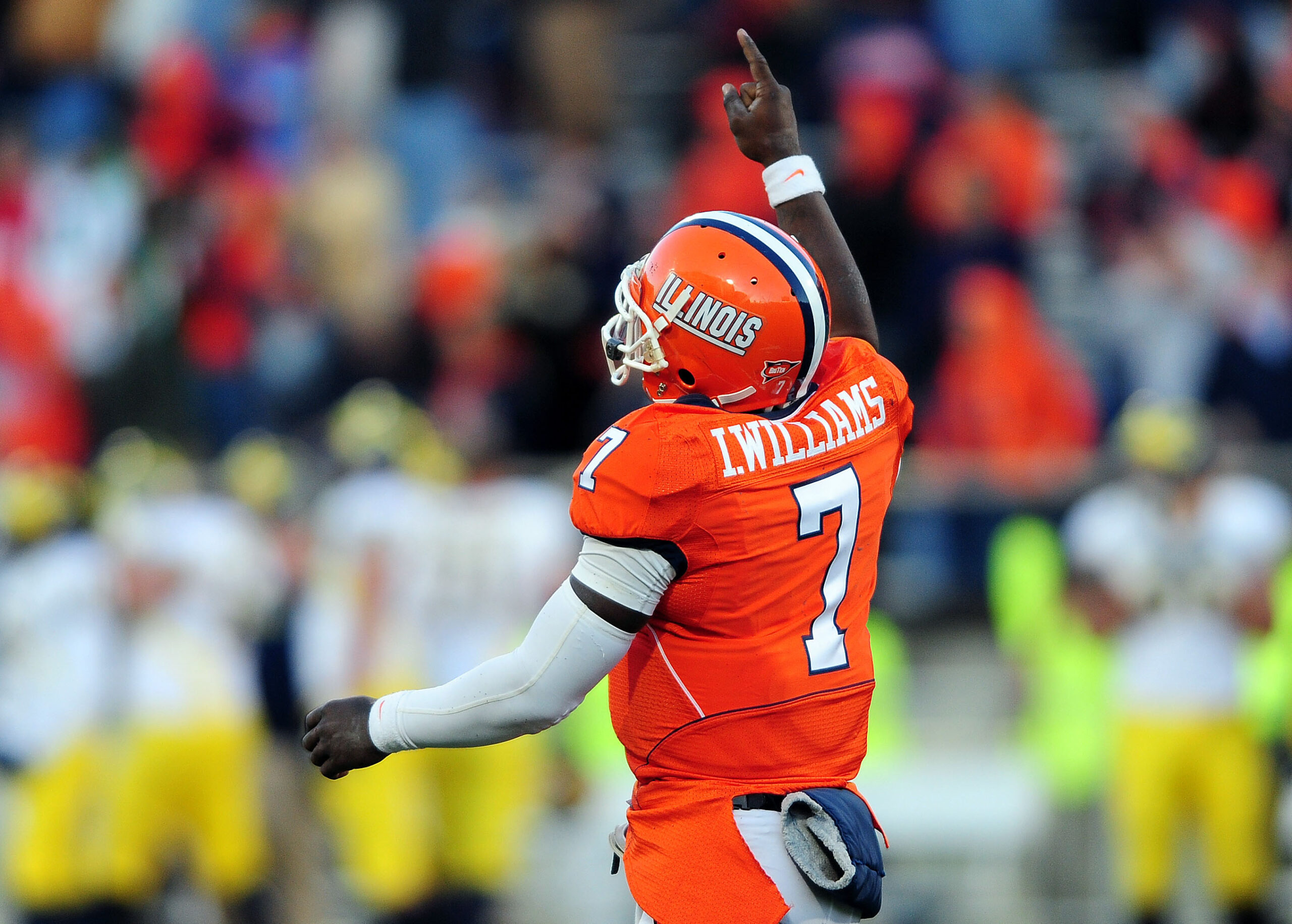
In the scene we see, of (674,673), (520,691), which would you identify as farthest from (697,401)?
(520,691)

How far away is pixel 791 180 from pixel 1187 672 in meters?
4.86

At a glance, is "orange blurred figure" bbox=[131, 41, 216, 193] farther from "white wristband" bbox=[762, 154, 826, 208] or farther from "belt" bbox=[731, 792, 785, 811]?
"belt" bbox=[731, 792, 785, 811]

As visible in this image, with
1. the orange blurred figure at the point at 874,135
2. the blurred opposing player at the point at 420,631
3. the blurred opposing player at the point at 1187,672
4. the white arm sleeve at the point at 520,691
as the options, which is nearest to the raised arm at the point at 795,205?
the white arm sleeve at the point at 520,691

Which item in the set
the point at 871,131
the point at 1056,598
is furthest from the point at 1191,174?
the point at 1056,598

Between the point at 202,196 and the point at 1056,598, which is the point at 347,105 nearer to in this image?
the point at 202,196

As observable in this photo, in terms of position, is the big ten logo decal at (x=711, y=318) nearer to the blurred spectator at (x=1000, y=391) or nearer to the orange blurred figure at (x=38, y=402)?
the blurred spectator at (x=1000, y=391)

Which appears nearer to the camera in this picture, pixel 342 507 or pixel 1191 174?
pixel 342 507

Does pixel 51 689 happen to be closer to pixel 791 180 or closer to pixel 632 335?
pixel 791 180

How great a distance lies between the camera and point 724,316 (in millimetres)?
3371

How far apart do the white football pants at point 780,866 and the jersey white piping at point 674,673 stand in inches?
7.7

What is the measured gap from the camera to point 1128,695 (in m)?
8.22

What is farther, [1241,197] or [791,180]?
[1241,197]

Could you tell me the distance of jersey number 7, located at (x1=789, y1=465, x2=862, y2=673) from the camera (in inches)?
A: 134

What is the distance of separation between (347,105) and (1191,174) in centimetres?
533
